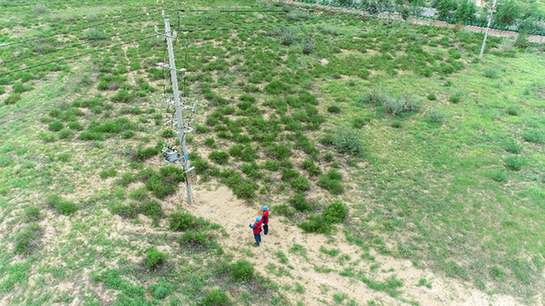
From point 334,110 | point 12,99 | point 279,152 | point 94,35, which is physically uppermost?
point 94,35

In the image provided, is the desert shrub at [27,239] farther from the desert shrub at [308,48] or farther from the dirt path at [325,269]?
the desert shrub at [308,48]

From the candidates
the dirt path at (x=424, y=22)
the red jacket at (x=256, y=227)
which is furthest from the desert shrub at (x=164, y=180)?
the dirt path at (x=424, y=22)

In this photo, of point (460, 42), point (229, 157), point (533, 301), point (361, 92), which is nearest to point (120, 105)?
point (229, 157)

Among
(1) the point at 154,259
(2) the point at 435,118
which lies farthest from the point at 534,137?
(1) the point at 154,259

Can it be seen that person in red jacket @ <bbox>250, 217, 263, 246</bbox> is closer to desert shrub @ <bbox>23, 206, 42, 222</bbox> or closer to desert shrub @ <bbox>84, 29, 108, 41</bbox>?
desert shrub @ <bbox>23, 206, 42, 222</bbox>

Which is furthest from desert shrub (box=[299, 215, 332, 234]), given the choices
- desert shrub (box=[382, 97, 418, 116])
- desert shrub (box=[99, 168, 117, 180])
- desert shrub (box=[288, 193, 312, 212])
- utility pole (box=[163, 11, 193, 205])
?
desert shrub (box=[382, 97, 418, 116])

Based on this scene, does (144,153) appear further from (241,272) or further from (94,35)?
(94,35)
